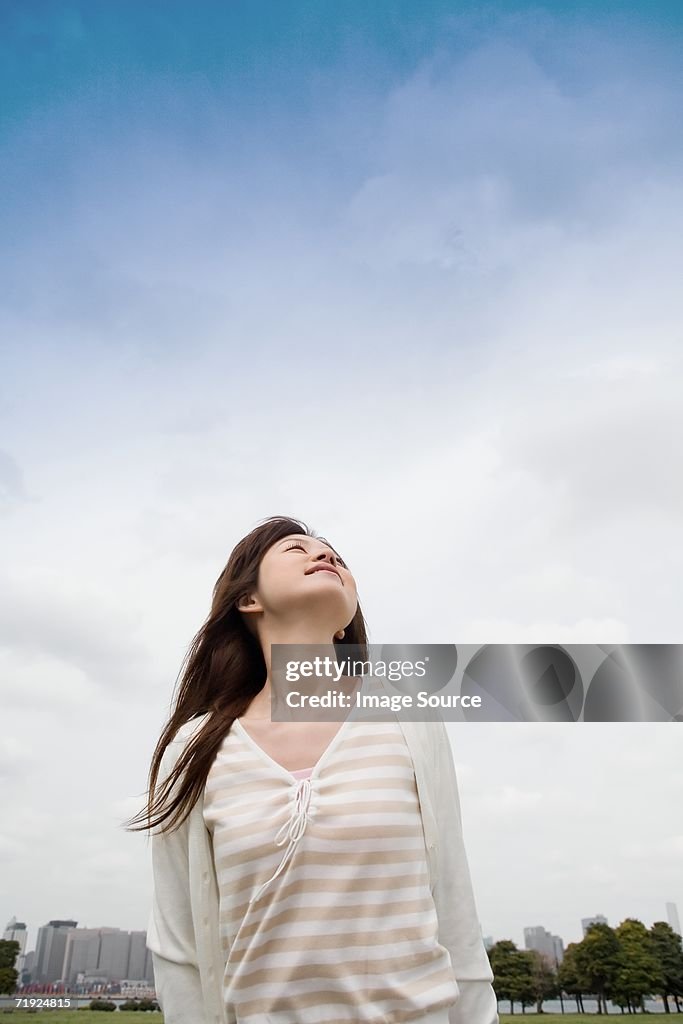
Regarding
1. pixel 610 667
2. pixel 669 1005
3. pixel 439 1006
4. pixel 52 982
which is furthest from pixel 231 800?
pixel 669 1005

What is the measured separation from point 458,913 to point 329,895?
1.04 feet

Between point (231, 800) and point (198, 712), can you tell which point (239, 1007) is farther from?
point (198, 712)

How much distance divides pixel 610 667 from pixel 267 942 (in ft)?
6.22

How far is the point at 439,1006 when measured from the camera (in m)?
1.44

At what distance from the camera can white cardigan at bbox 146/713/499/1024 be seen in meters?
1.56

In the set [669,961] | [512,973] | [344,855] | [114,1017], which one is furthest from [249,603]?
[669,961]

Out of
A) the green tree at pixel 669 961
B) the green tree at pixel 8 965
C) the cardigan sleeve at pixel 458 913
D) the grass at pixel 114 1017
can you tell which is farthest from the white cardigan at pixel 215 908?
the green tree at pixel 669 961

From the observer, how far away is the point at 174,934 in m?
1.65

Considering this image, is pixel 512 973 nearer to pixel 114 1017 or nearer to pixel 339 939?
pixel 114 1017

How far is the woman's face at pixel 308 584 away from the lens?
1.89 meters

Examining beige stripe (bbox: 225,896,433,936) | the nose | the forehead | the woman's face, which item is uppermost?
the forehead

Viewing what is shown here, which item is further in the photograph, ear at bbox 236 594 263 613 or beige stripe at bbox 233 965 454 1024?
ear at bbox 236 594 263 613

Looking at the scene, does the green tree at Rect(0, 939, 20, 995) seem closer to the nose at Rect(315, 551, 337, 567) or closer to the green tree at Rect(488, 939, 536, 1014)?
the green tree at Rect(488, 939, 536, 1014)

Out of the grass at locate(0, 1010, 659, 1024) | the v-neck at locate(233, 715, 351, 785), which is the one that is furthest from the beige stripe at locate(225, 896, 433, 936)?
the grass at locate(0, 1010, 659, 1024)
